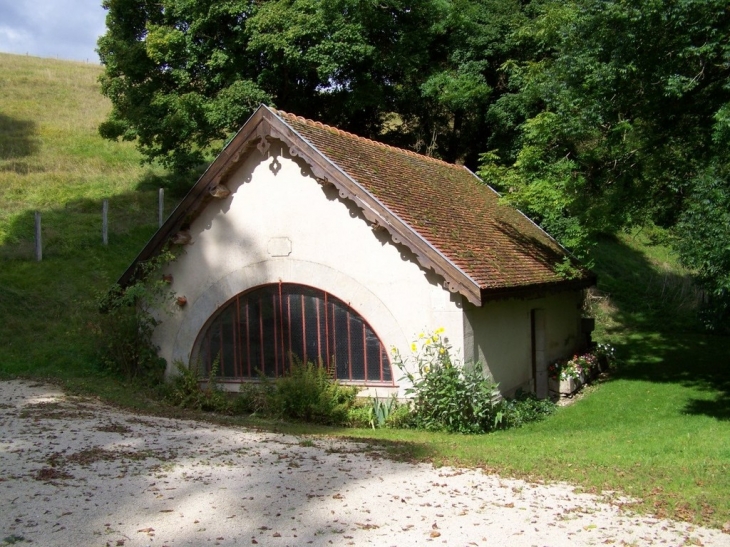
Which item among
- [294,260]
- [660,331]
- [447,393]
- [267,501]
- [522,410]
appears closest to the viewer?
[267,501]

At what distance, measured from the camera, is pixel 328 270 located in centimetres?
1262

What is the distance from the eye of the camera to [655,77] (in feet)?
39.9

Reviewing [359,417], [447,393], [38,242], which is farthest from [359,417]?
[38,242]

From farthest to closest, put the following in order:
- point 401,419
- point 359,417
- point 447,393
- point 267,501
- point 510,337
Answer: point 510,337 < point 359,417 < point 401,419 < point 447,393 < point 267,501

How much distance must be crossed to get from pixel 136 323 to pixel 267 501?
8143 mm

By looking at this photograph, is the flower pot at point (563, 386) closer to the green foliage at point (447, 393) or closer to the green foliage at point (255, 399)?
the green foliage at point (447, 393)

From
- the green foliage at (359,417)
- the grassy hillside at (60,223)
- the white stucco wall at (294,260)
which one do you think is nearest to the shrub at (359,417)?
the green foliage at (359,417)

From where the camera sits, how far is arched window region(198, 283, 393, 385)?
1254 cm

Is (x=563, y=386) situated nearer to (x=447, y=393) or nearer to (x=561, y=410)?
(x=561, y=410)

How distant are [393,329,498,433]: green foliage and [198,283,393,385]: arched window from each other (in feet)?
2.91

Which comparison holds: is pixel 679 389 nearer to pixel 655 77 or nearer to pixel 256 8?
pixel 655 77

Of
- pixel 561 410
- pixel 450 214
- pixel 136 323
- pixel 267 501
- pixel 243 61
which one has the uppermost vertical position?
pixel 243 61

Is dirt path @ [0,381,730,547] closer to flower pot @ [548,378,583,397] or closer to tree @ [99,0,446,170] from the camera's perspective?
flower pot @ [548,378,583,397]

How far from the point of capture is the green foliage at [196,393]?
13.1 metres
